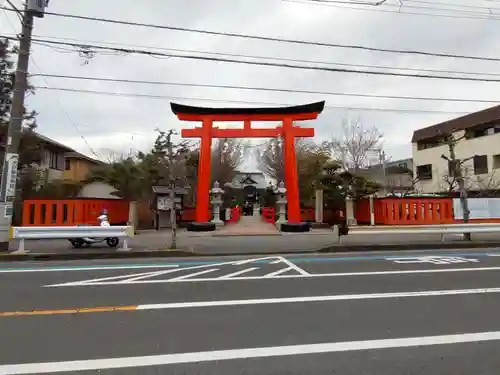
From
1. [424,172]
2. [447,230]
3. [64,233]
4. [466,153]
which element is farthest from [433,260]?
[424,172]

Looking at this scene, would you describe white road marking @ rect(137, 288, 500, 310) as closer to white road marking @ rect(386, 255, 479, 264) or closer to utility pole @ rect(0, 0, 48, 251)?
white road marking @ rect(386, 255, 479, 264)

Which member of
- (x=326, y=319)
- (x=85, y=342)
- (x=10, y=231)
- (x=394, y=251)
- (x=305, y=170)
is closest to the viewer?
(x=85, y=342)

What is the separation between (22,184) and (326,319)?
2079 cm

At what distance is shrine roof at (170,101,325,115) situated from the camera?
20172 millimetres

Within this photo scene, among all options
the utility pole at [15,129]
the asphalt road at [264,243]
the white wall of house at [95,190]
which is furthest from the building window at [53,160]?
the utility pole at [15,129]

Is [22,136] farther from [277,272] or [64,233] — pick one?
[277,272]

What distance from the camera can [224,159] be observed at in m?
41.0

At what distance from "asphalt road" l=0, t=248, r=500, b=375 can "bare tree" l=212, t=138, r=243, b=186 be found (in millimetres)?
30072

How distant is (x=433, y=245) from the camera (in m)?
13.3

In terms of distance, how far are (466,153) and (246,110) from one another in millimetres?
25526

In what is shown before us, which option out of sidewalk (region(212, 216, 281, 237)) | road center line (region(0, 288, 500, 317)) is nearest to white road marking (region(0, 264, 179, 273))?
road center line (region(0, 288, 500, 317))

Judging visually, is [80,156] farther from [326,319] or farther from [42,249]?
[326,319]

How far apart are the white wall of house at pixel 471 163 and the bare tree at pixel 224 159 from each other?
19.3 meters

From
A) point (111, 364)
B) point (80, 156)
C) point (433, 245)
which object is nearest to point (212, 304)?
point (111, 364)
